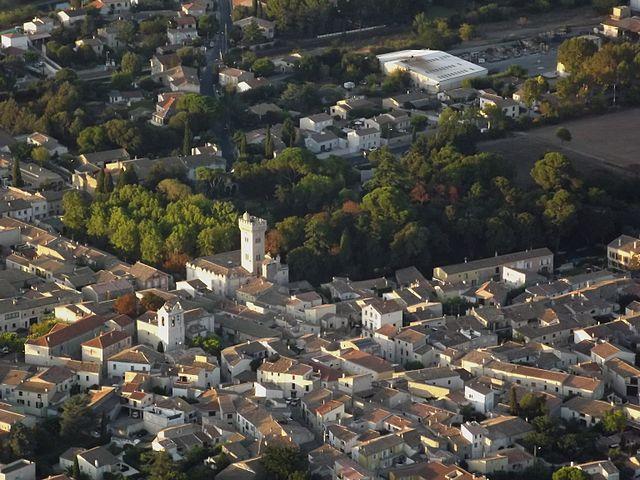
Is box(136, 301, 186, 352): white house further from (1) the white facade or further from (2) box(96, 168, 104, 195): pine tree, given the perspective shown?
(2) box(96, 168, 104, 195): pine tree

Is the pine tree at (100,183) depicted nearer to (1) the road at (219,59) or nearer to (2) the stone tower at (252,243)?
(1) the road at (219,59)

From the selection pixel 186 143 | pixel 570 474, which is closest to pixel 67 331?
pixel 570 474

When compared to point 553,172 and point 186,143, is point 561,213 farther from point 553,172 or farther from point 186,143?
point 186,143

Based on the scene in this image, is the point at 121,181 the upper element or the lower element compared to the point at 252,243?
lower

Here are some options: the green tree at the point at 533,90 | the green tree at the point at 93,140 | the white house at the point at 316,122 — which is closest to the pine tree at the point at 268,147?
the white house at the point at 316,122

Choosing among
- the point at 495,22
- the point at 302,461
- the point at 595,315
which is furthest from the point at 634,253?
the point at 495,22

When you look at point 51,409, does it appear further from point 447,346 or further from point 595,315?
point 595,315

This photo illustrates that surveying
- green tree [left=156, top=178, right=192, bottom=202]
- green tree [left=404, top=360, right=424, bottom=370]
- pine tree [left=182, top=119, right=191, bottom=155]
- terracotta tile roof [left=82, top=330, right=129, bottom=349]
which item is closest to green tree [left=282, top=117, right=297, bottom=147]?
pine tree [left=182, top=119, right=191, bottom=155]
